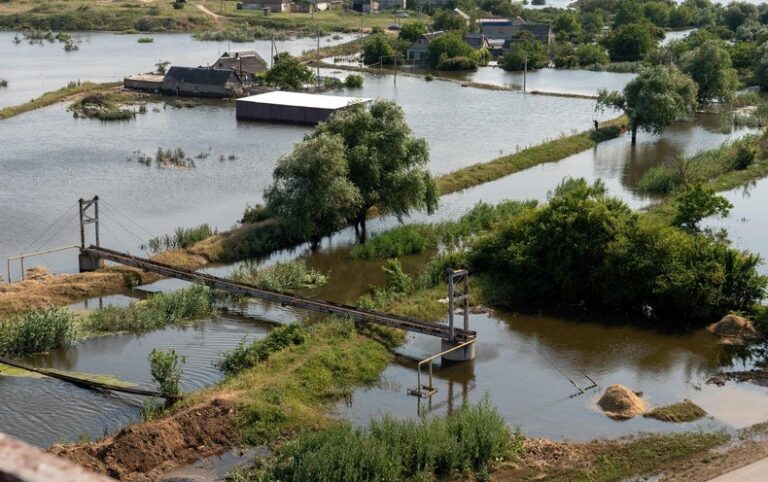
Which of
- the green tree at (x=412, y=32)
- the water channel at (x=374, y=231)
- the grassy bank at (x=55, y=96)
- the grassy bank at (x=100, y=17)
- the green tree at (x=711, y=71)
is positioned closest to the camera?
the water channel at (x=374, y=231)

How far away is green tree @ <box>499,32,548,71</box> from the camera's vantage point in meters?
72.6

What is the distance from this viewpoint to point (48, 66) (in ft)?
234

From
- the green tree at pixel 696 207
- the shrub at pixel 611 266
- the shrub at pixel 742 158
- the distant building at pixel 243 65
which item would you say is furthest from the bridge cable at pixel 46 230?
the distant building at pixel 243 65

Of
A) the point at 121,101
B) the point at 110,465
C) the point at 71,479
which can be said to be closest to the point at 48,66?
the point at 121,101

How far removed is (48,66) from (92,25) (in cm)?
2721

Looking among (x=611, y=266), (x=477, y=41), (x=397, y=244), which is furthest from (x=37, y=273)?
(x=477, y=41)

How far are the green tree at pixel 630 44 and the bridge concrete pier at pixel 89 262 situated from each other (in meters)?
57.8

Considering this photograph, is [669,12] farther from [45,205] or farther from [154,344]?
[154,344]

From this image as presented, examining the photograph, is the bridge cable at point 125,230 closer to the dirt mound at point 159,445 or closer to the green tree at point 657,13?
the dirt mound at point 159,445

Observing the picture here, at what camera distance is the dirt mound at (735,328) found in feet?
74.9

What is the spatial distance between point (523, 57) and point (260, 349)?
182ft

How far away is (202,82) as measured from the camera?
59656 millimetres

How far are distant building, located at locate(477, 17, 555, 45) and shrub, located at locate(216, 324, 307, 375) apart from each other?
62704 millimetres

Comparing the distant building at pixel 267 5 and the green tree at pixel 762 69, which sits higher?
the distant building at pixel 267 5
